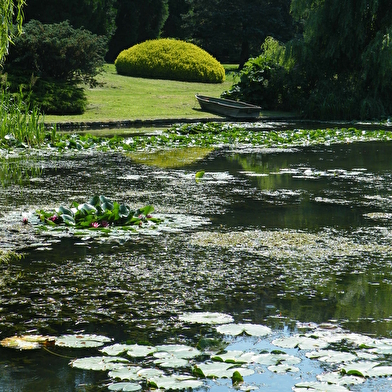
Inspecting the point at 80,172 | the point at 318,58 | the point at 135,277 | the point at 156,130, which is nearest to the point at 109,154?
the point at 80,172

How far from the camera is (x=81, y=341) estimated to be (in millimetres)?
3516

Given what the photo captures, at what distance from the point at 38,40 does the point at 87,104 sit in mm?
2474

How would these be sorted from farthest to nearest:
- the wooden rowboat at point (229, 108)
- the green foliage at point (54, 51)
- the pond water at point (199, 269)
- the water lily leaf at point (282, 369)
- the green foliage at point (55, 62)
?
the green foliage at point (54, 51)
the wooden rowboat at point (229, 108)
the green foliage at point (55, 62)
the pond water at point (199, 269)
the water lily leaf at point (282, 369)

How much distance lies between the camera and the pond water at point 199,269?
3.61 metres

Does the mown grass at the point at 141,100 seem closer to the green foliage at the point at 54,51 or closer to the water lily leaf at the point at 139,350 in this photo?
the green foliage at the point at 54,51

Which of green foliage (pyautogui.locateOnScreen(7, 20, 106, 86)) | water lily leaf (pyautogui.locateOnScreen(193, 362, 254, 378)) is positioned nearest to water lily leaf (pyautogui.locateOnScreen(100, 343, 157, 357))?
water lily leaf (pyautogui.locateOnScreen(193, 362, 254, 378))

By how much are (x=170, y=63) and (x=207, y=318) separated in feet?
93.2

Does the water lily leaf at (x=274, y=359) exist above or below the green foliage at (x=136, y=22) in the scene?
below

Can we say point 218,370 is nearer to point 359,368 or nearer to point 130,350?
point 130,350

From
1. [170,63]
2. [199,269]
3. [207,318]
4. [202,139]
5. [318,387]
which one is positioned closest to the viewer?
[318,387]

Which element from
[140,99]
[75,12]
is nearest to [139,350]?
[140,99]

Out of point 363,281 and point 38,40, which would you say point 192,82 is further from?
point 363,281

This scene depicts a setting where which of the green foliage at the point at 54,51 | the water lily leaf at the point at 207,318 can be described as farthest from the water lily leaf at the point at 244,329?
the green foliage at the point at 54,51

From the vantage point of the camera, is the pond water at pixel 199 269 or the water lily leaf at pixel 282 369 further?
the pond water at pixel 199 269
